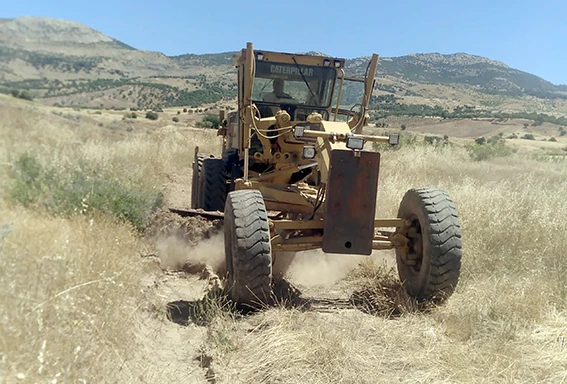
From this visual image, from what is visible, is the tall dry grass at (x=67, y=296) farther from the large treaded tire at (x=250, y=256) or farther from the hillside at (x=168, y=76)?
the hillside at (x=168, y=76)

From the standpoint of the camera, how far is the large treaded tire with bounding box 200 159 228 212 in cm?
867

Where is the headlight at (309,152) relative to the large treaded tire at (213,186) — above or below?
above

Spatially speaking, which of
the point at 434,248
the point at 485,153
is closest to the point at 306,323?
the point at 434,248

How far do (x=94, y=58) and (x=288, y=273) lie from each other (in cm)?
1469

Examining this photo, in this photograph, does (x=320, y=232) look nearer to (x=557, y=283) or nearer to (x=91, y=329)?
(x=557, y=283)

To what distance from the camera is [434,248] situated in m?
5.37

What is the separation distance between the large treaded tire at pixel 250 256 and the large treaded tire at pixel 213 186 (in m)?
3.44

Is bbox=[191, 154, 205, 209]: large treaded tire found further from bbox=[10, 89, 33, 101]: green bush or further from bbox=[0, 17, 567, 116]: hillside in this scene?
bbox=[10, 89, 33, 101]: green bush

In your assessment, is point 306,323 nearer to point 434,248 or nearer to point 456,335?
point 456,335

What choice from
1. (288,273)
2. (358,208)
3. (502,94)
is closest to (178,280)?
(288,273)

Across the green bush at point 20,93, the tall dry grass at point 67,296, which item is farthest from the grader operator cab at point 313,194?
the green bush at point 20,93

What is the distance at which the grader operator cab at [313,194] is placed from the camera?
518 centimetres

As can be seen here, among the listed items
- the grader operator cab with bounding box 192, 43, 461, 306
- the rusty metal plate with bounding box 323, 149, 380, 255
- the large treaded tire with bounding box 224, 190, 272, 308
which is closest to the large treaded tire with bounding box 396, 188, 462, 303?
the grader operator cab with bounding box 192, 43, 461, 306

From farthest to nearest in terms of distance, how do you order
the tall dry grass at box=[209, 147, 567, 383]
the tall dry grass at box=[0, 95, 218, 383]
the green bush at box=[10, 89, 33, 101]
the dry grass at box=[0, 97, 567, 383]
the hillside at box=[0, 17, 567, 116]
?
the hillside at box=[0, 17, 567, 116] → the green bush at box=[10, 89, 33, 101] → the tall dry grass at box=[209, 147, 567, 383] → the dry grass at box=[0, 97, 567, 383] → the tall dry grass at box=[0, 95, 218, 383]
